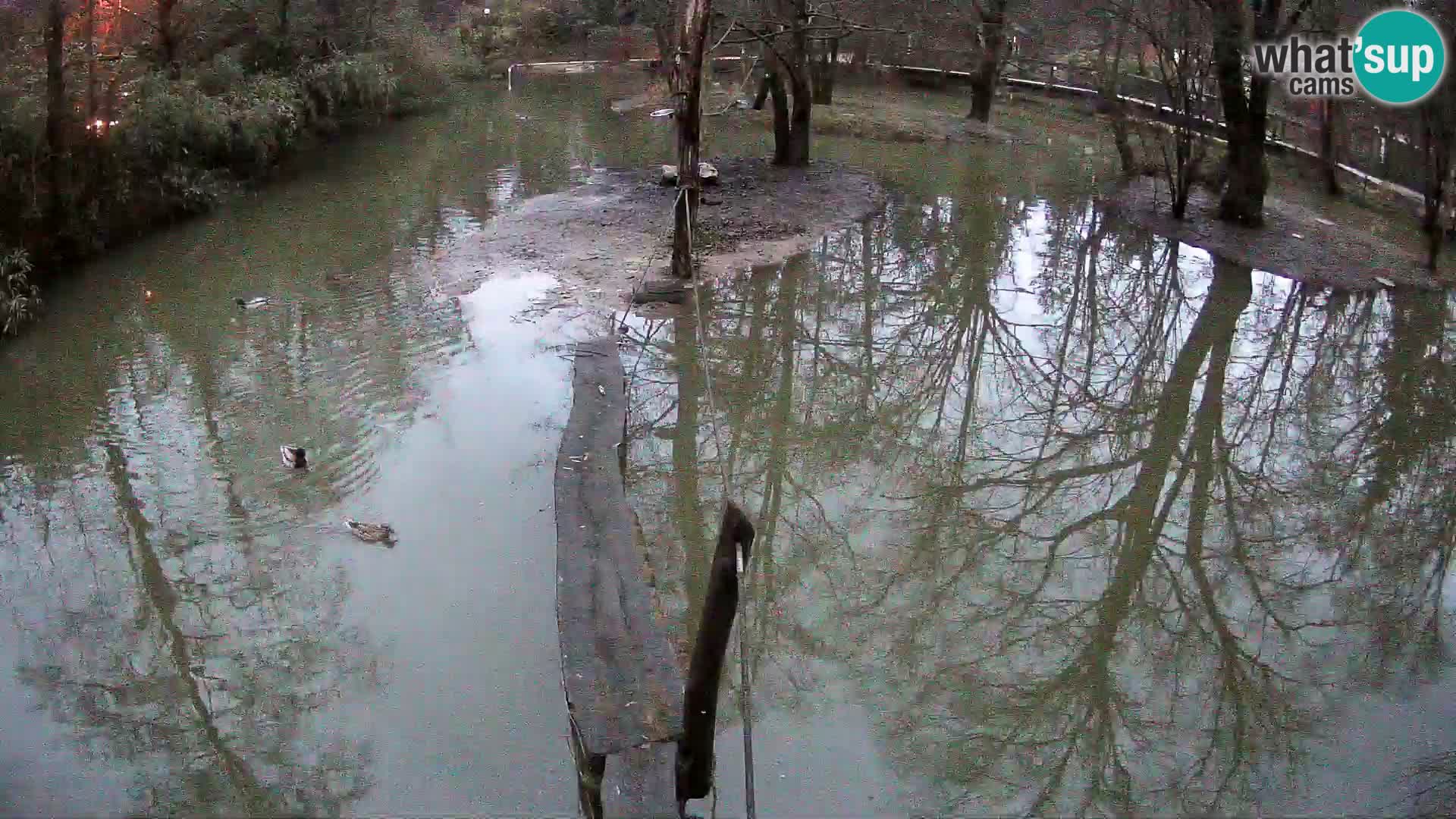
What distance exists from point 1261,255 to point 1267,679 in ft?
26.5

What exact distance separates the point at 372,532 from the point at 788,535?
243 centimetres

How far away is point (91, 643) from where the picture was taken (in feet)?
18.8

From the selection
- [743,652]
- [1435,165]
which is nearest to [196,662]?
[743,652]

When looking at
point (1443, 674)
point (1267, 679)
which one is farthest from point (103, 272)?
point (1443, 674)

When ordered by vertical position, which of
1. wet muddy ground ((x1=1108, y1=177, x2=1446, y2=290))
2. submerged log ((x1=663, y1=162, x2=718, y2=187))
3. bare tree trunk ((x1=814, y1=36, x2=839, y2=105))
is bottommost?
wet muddy ground ((x1=1108, y1=177, x2=1446, y2=290))

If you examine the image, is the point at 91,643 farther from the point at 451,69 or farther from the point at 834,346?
the point at 451,69

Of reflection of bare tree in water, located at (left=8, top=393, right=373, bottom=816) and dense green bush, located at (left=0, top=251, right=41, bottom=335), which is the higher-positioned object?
dense green bush, located at (left=0, top=251, right=41, bottom=335)

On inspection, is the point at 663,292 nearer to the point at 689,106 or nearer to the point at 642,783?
the point at 689,106

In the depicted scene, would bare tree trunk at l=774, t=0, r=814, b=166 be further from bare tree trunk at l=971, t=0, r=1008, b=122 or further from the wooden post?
bare tree trunk at l=971, t=0, r=1008, b=122

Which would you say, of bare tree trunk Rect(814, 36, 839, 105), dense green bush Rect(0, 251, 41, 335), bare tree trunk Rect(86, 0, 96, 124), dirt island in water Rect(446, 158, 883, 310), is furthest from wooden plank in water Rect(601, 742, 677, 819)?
bare tree trunk Rect(814, 36, 839, 105)

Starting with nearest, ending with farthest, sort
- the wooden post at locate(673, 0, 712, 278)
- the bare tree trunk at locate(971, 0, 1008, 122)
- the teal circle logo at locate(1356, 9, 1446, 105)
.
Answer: the wooden post at locate(673, 0, 712, 278) → the teal circle logo at locate(1356, 9, 1446, 105) → the bare tree trunk at locate(971, 0, 1008, 122)

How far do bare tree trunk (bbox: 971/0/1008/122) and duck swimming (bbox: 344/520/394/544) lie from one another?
1641 cm

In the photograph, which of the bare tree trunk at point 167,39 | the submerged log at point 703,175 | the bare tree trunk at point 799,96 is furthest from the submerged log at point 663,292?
the bare tree trunk at point 167,39

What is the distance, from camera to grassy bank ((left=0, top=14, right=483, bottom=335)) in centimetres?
1059
